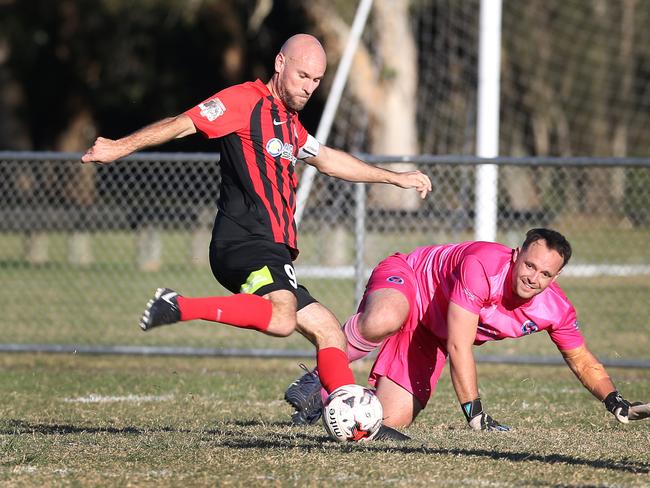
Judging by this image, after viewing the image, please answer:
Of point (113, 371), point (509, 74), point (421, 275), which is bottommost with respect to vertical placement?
point (113, 371)

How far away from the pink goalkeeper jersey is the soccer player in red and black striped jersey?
2.48ft

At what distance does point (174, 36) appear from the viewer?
115ft

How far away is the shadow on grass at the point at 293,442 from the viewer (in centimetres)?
538

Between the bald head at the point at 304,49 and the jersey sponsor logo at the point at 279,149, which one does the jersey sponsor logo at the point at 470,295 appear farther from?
the bald head at the point at 304,49

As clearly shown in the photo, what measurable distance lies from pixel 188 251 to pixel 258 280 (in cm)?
1302

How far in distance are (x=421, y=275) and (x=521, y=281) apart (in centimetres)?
83

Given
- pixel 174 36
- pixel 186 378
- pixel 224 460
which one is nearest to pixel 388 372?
pixel 224 460

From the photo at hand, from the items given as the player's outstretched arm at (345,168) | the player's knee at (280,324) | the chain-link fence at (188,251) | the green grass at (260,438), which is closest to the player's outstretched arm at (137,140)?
the player's knee at (280,324)

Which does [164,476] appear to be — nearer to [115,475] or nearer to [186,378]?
[115,475]

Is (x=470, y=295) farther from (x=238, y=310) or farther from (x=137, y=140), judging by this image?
(x=137, y=140)

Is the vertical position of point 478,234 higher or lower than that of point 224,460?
higher

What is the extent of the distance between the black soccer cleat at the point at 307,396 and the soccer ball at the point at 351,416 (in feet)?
2.31

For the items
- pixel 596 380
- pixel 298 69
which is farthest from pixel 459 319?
pixel 298 69

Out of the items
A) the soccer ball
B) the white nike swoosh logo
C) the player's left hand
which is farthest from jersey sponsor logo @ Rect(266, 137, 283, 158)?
the soccer ball
